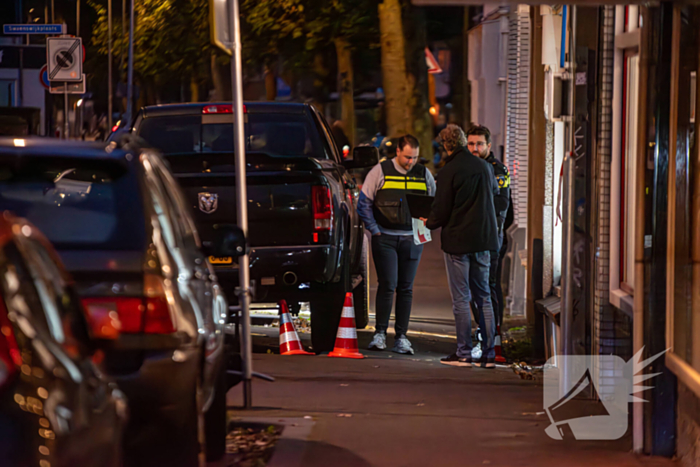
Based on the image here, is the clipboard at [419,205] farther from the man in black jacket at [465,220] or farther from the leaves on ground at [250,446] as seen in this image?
the leaves on ground at [250,446]

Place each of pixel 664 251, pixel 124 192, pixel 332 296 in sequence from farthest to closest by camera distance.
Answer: pixel 332 296
pixel 664 251
pixel 124 192

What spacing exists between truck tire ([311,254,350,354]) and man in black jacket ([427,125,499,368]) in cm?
96

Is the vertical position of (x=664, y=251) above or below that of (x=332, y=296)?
above

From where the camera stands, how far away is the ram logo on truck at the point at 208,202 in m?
8.53

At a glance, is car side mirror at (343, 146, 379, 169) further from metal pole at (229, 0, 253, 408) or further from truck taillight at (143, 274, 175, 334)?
truck taillight at (143, 274, 175, 334)

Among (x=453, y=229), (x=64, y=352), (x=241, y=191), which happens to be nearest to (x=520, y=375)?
(x=453, y=229)

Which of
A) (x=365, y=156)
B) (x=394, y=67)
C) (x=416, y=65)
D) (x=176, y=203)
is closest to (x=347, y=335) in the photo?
(x=365, y=156)

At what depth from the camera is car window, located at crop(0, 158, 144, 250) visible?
13.3 ft

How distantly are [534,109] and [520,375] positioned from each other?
3.73 m

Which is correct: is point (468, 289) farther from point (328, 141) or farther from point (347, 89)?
point (347, 89)

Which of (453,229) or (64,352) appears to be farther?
(453,229)

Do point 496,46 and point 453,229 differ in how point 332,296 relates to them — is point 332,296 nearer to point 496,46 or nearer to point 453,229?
point 453,229

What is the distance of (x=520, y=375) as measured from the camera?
8539 mm

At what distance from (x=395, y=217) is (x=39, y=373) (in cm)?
700
